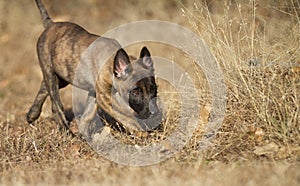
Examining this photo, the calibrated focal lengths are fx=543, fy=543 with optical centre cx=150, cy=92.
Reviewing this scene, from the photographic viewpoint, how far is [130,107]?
7.71 meters

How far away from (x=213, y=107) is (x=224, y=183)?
7.33ft

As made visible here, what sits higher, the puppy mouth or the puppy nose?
the puppy nose

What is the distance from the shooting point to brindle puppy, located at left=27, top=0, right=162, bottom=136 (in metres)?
7.53

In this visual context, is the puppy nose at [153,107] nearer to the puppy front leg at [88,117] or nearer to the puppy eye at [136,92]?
the puppy eye at [136,92]

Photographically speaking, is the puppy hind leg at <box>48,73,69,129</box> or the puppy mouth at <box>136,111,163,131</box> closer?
the puppy mouth at <box>136,111,163,131</box>

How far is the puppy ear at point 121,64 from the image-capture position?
7.55 metres

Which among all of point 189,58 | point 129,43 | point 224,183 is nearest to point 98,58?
point 189,58

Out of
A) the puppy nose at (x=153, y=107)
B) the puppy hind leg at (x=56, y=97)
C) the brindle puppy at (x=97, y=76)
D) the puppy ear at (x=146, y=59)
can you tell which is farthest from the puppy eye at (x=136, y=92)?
the puppy hind leg at (x=56, y=97)

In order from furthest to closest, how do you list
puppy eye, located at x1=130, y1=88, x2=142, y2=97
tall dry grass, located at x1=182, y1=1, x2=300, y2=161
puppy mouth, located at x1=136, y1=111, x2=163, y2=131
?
puppy eye, located at x1=130, y1=88, x2=142, y2=97, puppy mouth, located at x1=136, y1=111, x2=163, y2=131, tall dry grass, located at x1=182, y1=1, x2=300, y2=161

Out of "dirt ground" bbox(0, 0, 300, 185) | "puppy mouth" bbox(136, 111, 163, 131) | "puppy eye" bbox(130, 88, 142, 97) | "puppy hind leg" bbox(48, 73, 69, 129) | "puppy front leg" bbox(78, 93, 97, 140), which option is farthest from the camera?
"puppy hind leg" bbox(48, 73, 69, 129)

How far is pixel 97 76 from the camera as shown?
314 inches

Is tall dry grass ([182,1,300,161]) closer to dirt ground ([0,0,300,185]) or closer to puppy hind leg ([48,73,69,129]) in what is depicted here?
dirt ground ([0,0,300,185])

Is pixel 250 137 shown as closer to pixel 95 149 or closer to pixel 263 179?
pixel 263 179

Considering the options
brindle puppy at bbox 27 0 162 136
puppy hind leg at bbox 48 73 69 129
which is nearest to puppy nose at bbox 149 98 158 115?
brindle puppy at bbox 27 0 162 136
